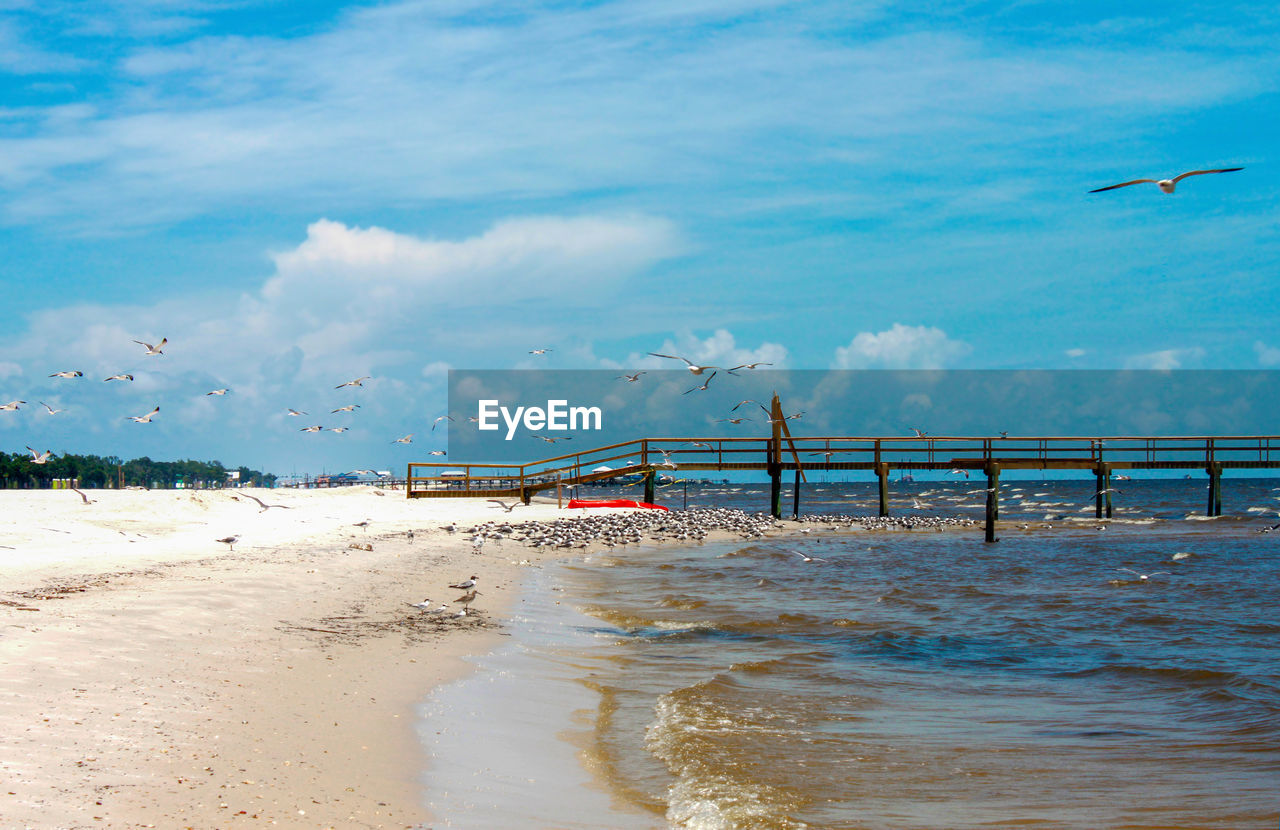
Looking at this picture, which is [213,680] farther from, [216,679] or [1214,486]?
[1214,486]

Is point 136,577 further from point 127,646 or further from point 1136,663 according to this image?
point 1136,663

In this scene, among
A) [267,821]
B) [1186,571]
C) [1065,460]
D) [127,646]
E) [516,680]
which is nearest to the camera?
[267,821]

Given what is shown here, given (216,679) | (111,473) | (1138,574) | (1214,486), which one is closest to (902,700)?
(216,679)

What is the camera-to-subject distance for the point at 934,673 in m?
12.6

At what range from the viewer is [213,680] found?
27.5ft

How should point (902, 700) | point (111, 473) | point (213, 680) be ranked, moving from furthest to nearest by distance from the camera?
point (111, 473), point (902, 700), point (213, 680)

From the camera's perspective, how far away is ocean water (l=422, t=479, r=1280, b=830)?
283 inches

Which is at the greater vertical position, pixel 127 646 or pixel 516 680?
pixel 127 646

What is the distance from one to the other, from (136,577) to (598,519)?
1029 inches

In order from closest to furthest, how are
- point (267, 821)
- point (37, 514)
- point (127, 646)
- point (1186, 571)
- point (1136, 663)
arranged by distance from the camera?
point (267, 821), point (127, 646), point (1136, 663), point (37, 514), point (1186, 571)

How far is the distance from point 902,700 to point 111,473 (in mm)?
124839

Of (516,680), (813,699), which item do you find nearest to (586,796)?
(516,680)

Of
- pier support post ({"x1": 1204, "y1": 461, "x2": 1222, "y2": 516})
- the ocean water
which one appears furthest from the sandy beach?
pier support post ({"x1": 1204, "y1": 461, "x2": 1222, "y2": 516})

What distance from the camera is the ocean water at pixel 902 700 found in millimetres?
7180
